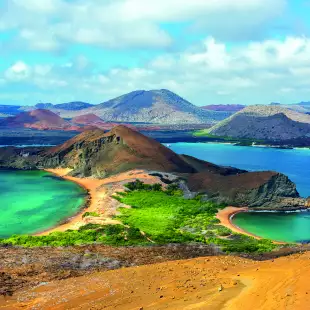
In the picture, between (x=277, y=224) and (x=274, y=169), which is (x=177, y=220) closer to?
(x=277, y=224)

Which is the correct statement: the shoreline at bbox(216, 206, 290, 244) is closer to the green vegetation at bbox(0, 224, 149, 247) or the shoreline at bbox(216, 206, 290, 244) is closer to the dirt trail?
the green vegetation at bbox(0, 224, 149, 247)

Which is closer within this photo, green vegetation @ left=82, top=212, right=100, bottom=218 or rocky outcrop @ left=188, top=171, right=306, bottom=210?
green vegetation @ left=82, top=212, right=100, bottom=218

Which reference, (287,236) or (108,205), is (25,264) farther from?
(287,236)

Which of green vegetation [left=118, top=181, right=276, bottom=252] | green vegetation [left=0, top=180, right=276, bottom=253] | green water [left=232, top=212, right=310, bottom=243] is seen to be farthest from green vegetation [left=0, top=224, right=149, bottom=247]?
green water [left=232, top=212, right=310, bottom=243]

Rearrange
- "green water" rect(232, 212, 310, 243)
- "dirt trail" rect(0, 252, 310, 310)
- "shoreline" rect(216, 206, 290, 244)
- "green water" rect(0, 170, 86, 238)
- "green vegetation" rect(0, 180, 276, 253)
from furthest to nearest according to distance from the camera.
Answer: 1. "green water" rect(0, 170, 86, 238)
2. "green water" rect(232, 212, 310, 243)
3. "shoreline" rect(216, 206, 290, 244)
4. "green vegetation" rect(0, 180, 276, 253)
5. "dirt trail" rect(0, 252, 310, 310)

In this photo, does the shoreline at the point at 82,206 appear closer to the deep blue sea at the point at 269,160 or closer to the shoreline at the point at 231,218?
the shoreline at the point at 231,218

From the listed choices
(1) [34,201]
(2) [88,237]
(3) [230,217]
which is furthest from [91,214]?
(3) [230,217]

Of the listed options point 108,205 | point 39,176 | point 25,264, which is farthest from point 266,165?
point 25,264

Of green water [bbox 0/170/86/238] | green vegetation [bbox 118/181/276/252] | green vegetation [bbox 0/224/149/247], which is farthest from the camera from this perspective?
green water [bbox 0/170/86/238]
